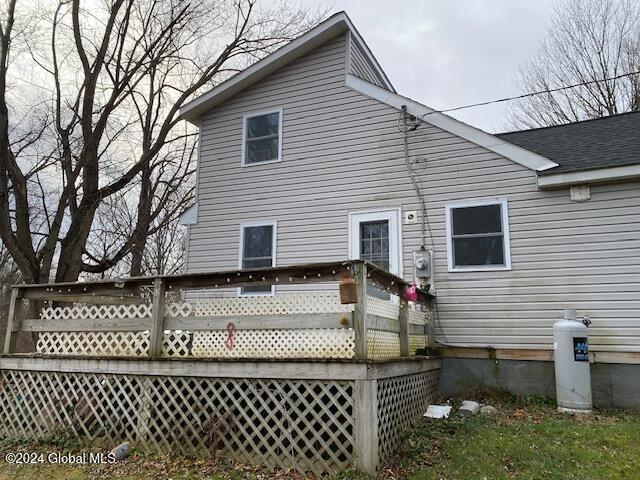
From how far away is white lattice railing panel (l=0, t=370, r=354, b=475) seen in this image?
4.46 metres

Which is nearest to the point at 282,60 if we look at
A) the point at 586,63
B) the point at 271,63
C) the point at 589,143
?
the point at 271,63

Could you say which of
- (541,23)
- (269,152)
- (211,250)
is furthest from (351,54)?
(541,23)

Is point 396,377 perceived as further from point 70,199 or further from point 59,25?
point 59,25

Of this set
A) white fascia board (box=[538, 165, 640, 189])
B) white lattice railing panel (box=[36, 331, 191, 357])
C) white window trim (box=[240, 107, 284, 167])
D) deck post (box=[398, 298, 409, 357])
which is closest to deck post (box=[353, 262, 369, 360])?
deck post (box=[398, 298, 409, 357])

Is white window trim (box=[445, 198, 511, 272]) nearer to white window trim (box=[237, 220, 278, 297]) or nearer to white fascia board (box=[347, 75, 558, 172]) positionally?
white fascia board (box=[347, 75, 558, 172])

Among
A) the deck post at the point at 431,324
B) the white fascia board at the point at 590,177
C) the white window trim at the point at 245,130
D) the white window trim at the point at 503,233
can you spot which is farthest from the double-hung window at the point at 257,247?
the white fascia board at the point at 590,177

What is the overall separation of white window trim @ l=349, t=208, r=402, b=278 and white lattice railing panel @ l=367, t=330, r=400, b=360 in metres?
2.42

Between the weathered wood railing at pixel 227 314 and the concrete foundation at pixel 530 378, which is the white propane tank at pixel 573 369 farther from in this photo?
the weathered wood railing at pixel 227 314

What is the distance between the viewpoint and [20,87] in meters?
12.1

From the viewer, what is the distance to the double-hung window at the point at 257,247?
884cm

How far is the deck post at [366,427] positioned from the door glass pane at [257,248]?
4809 millimetres

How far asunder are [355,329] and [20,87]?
12406mm

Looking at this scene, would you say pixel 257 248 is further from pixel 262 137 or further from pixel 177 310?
pixel 177 310

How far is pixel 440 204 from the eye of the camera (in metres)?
7.80
